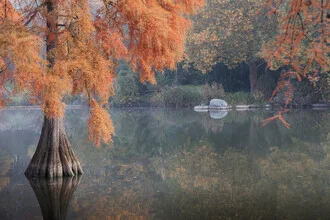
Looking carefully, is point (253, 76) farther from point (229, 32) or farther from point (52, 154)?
point (52, 154)

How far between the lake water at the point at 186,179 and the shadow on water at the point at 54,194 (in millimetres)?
17

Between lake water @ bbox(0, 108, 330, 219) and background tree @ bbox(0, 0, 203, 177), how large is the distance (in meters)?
1.08

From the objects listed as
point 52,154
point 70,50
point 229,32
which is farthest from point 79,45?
point 229,32

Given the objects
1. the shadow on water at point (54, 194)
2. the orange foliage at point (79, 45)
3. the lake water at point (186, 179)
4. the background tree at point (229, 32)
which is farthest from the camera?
the background tree at point (229, 32)

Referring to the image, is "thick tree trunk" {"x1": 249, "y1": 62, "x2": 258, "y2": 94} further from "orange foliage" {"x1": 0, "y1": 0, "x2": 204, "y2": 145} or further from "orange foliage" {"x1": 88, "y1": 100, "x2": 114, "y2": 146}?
"orange foliage" {"x1": 88, "y1": 100, "x2": 114, "y2": 146}

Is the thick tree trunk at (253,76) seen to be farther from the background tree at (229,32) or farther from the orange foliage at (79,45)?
the orange foliage at (79,45)

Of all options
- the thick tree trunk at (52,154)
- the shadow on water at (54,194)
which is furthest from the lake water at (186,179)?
the thick tree trunk at (52,154)

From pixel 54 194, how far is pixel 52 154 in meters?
1.33

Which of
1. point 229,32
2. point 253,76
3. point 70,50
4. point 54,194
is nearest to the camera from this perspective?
point 54,194

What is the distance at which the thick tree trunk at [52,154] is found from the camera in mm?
9836

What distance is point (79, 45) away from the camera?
30.4ft

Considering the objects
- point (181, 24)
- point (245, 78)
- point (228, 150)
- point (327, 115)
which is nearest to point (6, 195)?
point (181, 24)

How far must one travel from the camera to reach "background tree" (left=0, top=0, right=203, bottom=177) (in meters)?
8.53

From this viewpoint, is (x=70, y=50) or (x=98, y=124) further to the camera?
(x=98, y=124)
